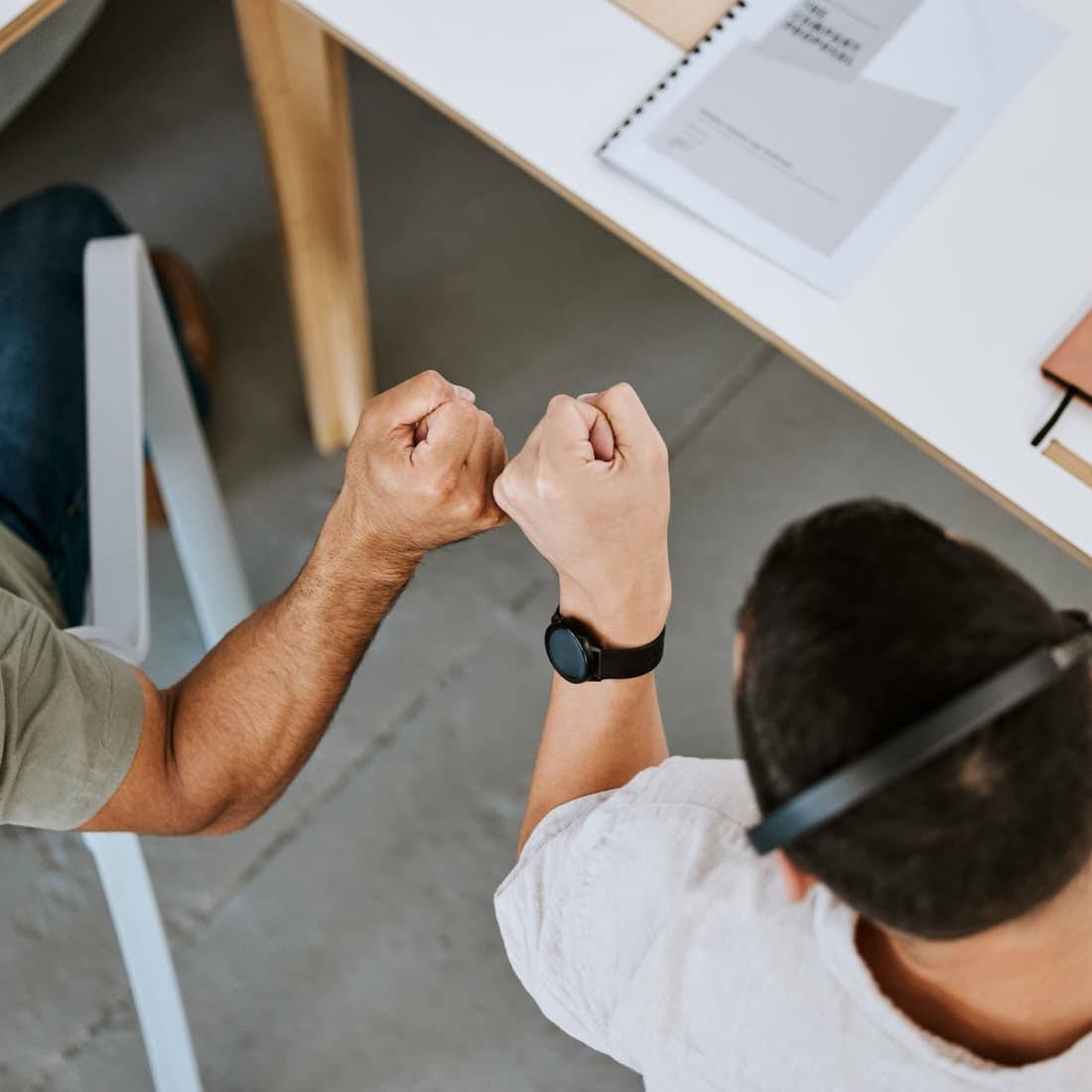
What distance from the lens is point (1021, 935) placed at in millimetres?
506

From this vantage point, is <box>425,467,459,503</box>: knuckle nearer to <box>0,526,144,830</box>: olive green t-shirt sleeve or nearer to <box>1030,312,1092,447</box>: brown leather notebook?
<box>0,526,144,830</box>: olive green t-shirt sleeve

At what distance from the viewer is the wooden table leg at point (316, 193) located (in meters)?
1.11

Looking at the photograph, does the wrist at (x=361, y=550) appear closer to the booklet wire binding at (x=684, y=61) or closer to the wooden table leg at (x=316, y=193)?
the booklet wire binding at (x=684, y=61)

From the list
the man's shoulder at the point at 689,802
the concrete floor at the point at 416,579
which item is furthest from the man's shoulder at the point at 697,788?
the concrete floor at the point at 416,579

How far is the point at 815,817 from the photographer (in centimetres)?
46

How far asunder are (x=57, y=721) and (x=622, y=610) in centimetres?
39

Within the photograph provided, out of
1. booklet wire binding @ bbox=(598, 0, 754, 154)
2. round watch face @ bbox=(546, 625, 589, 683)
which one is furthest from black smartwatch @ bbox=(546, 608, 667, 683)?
booklet wire binding @ bbox=(598, 0, 754, 154)

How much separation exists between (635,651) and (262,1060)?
34.3 inches

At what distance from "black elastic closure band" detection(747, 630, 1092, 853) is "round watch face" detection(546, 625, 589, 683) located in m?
0.33

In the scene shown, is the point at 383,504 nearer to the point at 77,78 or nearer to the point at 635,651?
the point at 635,651

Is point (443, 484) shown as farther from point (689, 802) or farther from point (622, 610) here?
point (689, 802)

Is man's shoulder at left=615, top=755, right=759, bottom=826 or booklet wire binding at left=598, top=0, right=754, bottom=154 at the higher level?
booklet wire binding at left=598, top=0, right=754, bottom=154

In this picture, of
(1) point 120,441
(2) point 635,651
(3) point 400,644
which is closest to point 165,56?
(3) point 400,644

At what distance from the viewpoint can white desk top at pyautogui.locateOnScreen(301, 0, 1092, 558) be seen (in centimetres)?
86
